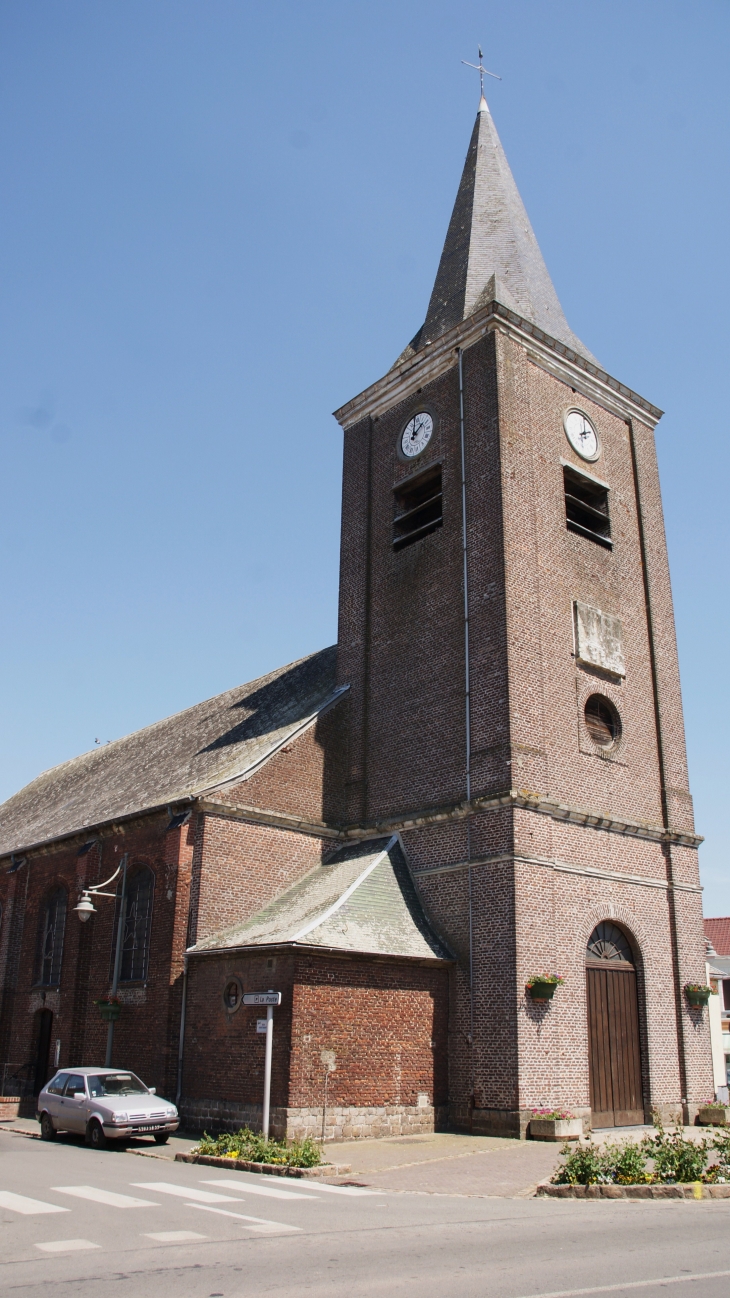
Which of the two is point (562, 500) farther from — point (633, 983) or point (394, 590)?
point (633, 983)

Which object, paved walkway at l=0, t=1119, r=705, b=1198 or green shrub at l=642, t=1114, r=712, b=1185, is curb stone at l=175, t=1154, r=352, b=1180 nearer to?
paved walkway at l=0, t=1119, r=705, b=1198

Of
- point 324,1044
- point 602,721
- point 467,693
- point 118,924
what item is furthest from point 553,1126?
point 118,924

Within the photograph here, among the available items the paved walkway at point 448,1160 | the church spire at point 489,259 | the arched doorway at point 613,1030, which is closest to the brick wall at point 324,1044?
the paved walkway at point 448,1160

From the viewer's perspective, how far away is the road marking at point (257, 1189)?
10.4 metres

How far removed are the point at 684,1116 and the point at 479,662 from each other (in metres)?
9.50

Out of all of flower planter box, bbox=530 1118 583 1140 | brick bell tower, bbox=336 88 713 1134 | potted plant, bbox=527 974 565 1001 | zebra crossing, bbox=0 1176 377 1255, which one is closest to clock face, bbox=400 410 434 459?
brick bell tower, bbox=336 88 713 1134

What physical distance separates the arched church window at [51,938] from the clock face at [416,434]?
13810 millimetres

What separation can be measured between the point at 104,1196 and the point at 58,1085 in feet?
24.0

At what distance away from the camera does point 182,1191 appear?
421 inches

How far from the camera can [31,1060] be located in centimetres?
2330

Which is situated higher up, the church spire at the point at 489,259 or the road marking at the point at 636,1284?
the church spire at the point at 489,259

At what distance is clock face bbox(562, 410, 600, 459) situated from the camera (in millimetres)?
22609

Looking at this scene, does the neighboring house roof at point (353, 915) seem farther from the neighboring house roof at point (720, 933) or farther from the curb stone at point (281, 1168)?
the neighboring house roof at point (720, 933)

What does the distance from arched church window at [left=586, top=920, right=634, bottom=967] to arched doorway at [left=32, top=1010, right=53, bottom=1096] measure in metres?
12.8
